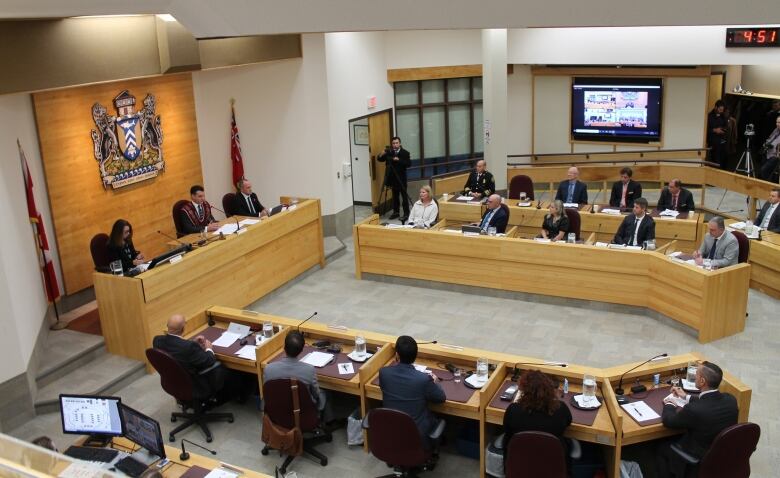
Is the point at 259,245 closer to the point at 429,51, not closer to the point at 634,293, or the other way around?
the point at 634,293

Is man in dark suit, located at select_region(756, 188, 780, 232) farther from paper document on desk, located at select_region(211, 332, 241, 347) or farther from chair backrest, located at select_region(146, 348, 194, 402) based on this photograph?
chair backrest, located at select_region(146, 348, 194, 402)

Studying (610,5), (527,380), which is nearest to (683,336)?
(527,380)

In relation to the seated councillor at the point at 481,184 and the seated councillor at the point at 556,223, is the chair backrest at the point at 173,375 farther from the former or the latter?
the seated councillor at the point at 481,184

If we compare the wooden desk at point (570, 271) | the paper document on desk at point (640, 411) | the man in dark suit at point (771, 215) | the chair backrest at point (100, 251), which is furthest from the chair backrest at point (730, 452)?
the chair backrest at point (100, 251)

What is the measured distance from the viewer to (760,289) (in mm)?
9641

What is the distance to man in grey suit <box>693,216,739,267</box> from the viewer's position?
830 centimetres

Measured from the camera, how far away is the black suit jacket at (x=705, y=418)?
5.12 metres

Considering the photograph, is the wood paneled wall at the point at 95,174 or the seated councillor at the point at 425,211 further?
the seated councillor at the point at 425,211

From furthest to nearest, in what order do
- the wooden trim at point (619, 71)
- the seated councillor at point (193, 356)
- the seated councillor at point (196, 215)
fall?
the wooden trim at point (619, 71), the seated councillor at point (196, 215), the seated councillor at point (193, 356)

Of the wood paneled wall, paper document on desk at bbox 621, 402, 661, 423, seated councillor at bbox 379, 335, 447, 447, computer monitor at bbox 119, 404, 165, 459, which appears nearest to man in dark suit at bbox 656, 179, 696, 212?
paper document on desk at bbox 621, 402, 661, 423

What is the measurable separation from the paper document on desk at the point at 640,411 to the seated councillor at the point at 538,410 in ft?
2.16

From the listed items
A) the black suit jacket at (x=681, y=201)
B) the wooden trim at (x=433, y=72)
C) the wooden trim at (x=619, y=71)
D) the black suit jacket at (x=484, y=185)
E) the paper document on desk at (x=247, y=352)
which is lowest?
the paper document on desk at (x=247, y=352)

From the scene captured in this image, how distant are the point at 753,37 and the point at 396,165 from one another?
250 inches

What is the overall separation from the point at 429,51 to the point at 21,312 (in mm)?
9324
